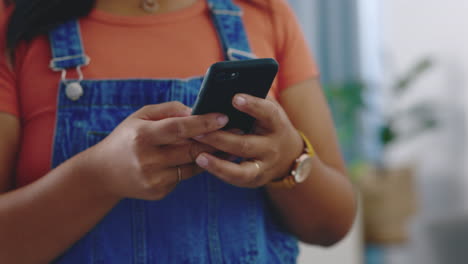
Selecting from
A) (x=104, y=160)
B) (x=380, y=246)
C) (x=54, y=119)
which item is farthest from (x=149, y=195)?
(x=380, y=246)

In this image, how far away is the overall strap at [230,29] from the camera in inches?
26.1

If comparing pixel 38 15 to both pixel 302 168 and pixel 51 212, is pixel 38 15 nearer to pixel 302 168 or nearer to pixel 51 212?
pixel 51 212

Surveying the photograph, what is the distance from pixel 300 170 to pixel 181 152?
6.0 inches

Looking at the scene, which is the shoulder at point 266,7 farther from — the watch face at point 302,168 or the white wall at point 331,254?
the white wall at point 331,254

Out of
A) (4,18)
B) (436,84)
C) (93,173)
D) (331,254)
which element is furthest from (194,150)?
(436,84)

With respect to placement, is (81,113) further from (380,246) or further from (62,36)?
(380,246)

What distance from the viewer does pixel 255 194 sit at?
68 centimetres

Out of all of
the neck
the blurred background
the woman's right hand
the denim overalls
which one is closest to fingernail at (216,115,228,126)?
the woman's right hand

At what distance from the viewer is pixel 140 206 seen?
630mm

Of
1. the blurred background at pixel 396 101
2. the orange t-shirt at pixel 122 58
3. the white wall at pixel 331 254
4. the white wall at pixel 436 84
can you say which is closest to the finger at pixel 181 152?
the orange t-shirt at pixel 122 58

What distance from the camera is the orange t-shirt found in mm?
621

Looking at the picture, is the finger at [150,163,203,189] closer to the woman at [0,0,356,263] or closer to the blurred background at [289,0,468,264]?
the woman at [0,0,356,263]

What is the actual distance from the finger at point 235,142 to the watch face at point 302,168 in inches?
2.9

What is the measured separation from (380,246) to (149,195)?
276 centimetres
